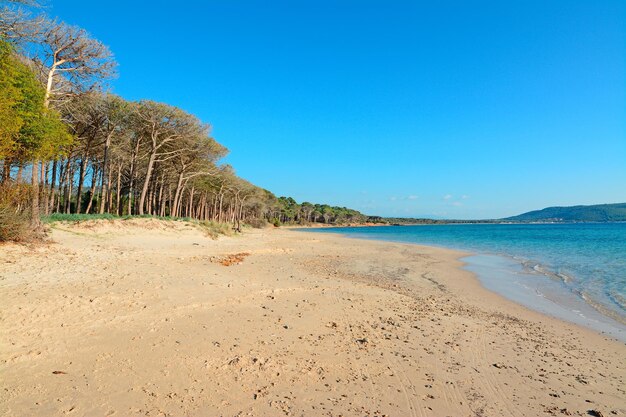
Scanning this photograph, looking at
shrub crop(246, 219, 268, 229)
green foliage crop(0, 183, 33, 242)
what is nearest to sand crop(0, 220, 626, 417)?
green foliage crop(0, 183, 33, 242)

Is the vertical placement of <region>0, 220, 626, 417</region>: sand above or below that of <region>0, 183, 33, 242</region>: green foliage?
below

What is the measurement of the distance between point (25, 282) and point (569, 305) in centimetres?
1480

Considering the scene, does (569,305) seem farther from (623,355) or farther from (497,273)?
(497,273)

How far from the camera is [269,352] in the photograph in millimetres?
5203

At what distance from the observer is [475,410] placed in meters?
4.04

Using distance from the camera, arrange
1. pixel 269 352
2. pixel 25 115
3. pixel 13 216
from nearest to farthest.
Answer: pixel 269 352, pixel 13 216, pixel 25 115

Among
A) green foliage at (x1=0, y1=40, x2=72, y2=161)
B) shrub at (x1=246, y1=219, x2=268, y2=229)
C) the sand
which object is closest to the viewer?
the sand

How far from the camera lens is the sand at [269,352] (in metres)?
3.92

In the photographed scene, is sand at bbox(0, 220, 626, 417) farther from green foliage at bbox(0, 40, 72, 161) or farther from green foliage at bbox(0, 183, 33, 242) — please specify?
green foliage at bbox(0, 40, 72, 161)

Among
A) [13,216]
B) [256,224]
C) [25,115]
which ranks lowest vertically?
[256,224]

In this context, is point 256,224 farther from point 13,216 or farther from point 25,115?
point 13,216

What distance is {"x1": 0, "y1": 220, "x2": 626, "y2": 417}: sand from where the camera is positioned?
154 inches

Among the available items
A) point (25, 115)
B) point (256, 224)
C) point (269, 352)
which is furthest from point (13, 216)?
point (256, 224)

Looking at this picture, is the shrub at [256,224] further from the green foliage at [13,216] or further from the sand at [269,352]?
the sand at [269,352]
